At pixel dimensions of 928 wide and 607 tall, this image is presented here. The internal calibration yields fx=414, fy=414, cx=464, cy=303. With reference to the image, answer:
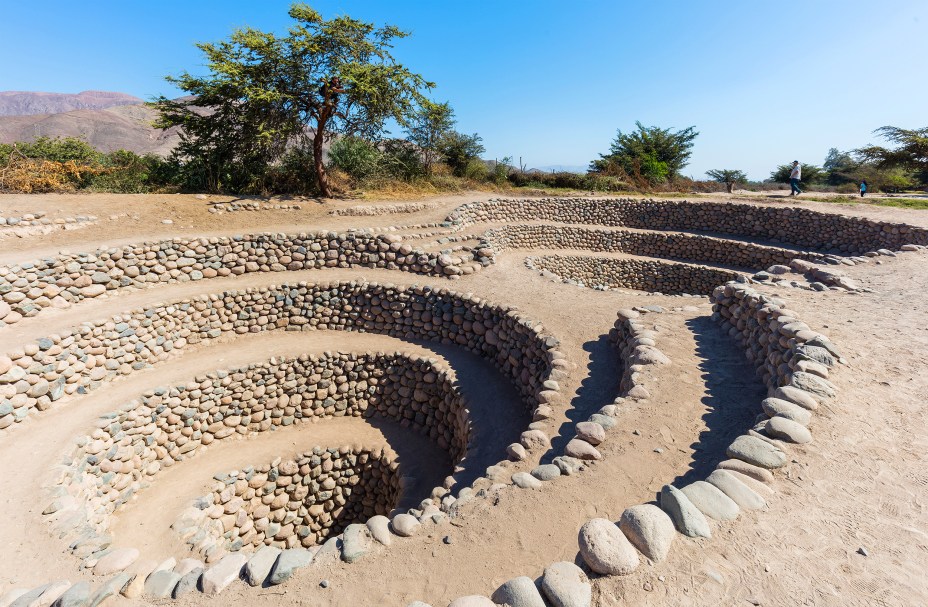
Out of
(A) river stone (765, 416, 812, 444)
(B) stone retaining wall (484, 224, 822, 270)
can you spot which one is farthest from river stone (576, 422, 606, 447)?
(B) stone retaining wall (484, 224, 822, 270)

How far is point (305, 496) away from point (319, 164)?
1324 centimetres

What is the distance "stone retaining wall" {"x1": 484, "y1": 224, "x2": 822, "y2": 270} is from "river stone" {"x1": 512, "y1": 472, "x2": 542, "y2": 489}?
13.6 meters

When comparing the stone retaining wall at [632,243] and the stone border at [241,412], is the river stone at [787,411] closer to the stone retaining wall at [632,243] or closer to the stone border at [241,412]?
the stone border at [241,412]

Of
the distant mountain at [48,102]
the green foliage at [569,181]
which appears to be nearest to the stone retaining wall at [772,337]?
the green foliage at [569,181]

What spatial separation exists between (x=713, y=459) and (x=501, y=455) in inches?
134

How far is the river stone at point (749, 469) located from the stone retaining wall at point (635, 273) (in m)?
13.7

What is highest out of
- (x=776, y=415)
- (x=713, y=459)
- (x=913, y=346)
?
(x=913, y=346)

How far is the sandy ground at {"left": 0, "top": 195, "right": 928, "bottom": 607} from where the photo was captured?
103 inches

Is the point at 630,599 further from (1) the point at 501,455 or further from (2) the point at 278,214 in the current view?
(2) the point at 278,214

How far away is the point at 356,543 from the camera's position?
11.5 ft

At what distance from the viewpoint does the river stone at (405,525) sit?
12.0 ft

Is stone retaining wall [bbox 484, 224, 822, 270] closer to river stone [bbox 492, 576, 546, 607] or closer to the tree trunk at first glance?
the tree trunk

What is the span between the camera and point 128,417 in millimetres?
7996

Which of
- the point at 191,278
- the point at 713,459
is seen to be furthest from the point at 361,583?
the point at 191,278
